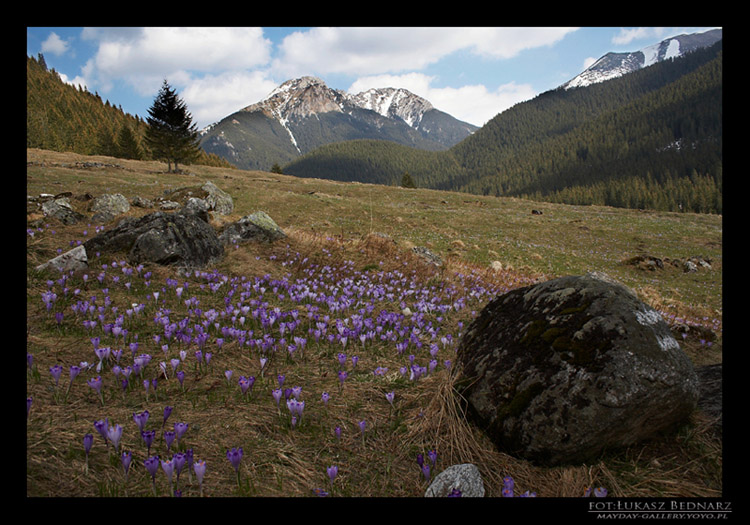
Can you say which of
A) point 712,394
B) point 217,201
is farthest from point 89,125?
point 712,394

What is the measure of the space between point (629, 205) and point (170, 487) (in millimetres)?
167411

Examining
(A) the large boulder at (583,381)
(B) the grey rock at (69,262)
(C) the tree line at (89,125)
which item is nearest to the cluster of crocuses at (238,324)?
(B) the grey rock at (69,262)

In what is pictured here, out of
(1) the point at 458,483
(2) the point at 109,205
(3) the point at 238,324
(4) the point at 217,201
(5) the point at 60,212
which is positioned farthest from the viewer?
(4) the point at 217,201

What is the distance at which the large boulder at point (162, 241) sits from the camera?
7.90 metres

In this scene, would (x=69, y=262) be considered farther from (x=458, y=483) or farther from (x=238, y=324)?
(x=458, y=483)

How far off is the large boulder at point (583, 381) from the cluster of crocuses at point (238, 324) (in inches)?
32.3

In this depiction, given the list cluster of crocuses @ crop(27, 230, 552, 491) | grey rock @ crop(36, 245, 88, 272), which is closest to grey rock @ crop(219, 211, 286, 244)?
cluster of crocuses @ crop(27, 230, 552, 491)

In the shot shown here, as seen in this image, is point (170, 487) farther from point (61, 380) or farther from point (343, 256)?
point (343, 256)

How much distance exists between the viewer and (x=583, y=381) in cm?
272

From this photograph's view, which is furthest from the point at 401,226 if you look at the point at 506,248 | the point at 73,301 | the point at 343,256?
Result: the point at 73,301

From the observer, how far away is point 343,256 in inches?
428

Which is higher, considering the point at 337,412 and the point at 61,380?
the point at 61,380

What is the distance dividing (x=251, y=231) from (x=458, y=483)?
1015cm
